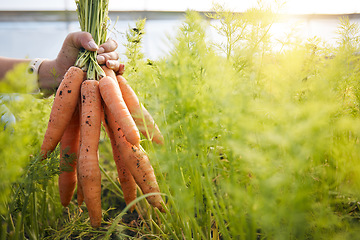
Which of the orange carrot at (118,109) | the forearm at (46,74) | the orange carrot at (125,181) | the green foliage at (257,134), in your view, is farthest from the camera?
the forearm at (46,74)

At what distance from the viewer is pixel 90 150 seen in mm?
622

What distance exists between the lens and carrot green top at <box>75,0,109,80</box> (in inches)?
26.4

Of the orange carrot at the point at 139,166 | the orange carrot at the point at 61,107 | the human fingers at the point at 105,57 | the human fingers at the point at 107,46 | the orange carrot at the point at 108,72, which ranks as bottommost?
the orange carrot at the point at 139,166

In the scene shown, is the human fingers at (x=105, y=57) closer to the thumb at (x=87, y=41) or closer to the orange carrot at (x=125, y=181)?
the thumb at (x=87, y=41)

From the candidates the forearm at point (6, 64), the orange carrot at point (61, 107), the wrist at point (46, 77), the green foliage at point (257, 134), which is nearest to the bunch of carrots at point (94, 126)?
the orange carrot at point (61, 107)

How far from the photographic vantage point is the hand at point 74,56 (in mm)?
660

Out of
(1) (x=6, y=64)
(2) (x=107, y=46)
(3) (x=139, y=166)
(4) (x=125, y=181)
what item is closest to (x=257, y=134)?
(3) (x=139, y=166)

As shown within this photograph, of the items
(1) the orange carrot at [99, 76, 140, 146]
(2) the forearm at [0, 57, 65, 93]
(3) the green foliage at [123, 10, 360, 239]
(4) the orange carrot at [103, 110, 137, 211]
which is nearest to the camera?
(3) the green foliage at [123, 10, 360, 239]

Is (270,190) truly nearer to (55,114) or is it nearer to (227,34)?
(227,34)

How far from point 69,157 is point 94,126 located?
0.09 meters

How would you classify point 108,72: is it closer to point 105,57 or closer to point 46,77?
point 105,57

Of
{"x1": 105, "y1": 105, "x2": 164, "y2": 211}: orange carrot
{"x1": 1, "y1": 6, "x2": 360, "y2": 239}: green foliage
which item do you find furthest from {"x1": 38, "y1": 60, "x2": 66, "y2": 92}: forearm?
{"x1": 105, "y1": 105, "x2": 164, "y2": 211}: orange carrot

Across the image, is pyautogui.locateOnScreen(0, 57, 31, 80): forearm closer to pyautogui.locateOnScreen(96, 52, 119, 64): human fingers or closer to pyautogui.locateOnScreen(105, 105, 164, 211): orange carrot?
pyautogui.locateOnScreen(96, 52, 119, 64): human fingers

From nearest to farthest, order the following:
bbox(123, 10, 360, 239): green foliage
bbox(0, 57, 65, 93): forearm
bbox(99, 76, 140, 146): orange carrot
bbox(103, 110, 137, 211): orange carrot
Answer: bbox(123, 10, 360, 239): green foliage → bbox(99, 76, 140, 146): orange carrot → bbox(103, 110, 137, 211): orange carrot → bbox(0, 57, 65, 93): forearm
